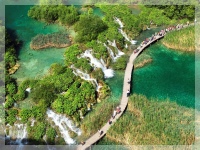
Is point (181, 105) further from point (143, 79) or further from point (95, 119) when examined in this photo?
point (95, 119)

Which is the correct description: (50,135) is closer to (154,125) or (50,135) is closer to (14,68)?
(154,125)

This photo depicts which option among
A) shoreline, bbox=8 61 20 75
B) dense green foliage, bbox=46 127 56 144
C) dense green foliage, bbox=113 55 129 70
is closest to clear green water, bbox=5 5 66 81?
shoreline, bbox=8 61 20 75

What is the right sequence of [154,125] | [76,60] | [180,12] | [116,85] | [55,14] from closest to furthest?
[154,125], [116,85], [76,60], [55,14], [180,12]

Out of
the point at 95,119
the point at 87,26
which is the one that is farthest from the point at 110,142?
the point at 87,26

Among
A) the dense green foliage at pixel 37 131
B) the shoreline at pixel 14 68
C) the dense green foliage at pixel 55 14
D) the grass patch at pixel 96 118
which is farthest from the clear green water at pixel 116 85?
the dense green foliage at pixel 55 14

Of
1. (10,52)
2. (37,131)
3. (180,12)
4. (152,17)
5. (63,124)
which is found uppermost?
(180,12)

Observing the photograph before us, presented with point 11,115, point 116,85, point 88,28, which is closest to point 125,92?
point 116,85
